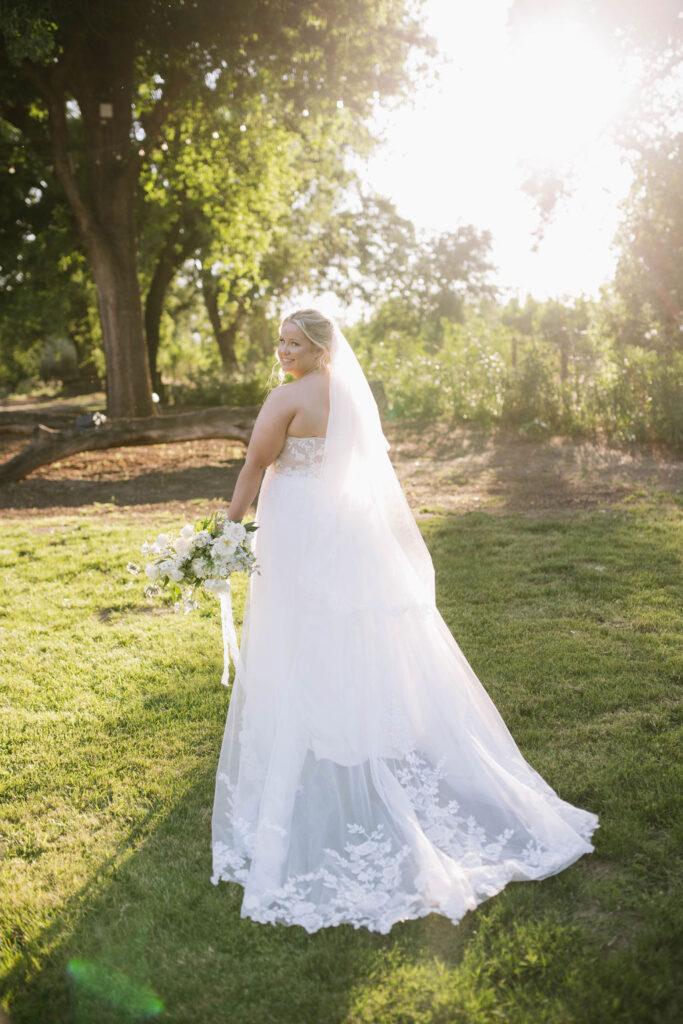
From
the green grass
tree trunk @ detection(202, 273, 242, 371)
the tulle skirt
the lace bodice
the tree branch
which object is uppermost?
the tree branch

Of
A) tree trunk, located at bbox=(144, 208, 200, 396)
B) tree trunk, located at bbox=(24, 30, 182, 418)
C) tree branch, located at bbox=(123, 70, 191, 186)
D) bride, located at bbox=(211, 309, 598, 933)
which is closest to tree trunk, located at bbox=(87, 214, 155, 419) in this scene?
tree trunk, located at bbox=(24, 30, 182, 418)

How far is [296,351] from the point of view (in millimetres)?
3766

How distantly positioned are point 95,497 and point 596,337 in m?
12.8

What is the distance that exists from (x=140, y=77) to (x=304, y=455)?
1490 centimetres

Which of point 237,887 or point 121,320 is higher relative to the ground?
point 121,320

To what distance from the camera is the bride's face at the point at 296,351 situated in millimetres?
3746

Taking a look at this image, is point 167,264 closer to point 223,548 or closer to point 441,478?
point 441,478

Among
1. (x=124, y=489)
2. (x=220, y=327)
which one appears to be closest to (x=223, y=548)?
(x=124, y=489)

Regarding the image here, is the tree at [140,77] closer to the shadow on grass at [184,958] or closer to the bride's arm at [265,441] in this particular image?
the bride's arm at [265,441]

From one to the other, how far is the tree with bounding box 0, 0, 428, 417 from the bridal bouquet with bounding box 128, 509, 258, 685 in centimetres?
1115

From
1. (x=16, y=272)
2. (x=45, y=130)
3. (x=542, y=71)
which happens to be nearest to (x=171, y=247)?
(x=16, y=272)

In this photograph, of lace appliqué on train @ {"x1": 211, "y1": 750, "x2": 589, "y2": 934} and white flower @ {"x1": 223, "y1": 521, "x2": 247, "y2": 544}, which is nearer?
lace appliqué on train @ {"x1": 211, "y1": 750, "x2": 589, "y2": 934}

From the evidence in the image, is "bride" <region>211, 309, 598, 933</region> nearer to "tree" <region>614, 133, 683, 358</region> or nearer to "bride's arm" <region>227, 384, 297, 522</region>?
"bride's arm" <region>227, 384, 297, 522</region>

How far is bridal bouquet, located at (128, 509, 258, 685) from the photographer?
352 centimetres
